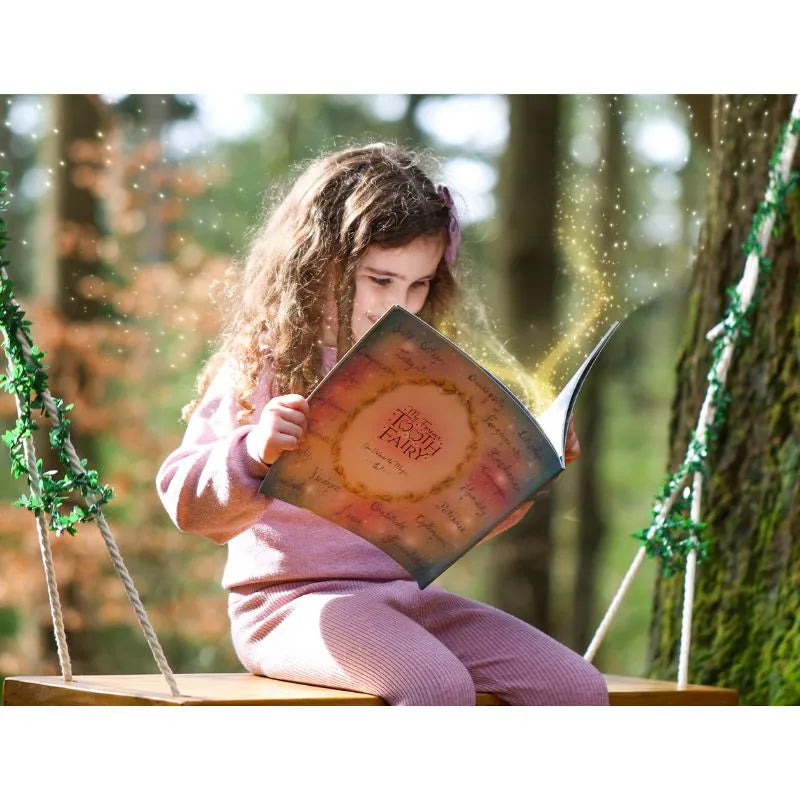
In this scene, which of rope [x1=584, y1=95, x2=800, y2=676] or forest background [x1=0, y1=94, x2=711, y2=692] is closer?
rope [x1=584, y1=95, x2=800, y2=676]

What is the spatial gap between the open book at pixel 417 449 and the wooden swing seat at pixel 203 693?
0.67 feet

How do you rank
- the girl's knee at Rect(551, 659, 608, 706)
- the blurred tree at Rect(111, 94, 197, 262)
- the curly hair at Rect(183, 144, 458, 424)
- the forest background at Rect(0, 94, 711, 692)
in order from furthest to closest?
the blurred tree at Rect(111, 94, 197, 262), the forest background at Rect(0, 94, 711, 692), the curly hair at Rect(183, 144, 458, 424), the girl's knee at Rect(551, 659, 608, 706)

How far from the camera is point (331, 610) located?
128 cm

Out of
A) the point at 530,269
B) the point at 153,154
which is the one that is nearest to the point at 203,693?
the point at 530,269

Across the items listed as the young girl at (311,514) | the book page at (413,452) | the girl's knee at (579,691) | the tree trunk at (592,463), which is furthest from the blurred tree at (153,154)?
the girl's knee at (579,691)

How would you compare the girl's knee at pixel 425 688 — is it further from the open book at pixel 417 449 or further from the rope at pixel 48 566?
the rope at pixel 48 566

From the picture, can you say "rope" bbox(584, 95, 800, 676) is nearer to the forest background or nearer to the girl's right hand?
the girl's right hand

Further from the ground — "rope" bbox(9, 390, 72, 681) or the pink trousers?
"rope" bbox(9, 390, 72, 681)

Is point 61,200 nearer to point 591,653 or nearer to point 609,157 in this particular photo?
point 609,157

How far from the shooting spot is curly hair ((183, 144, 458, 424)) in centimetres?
142

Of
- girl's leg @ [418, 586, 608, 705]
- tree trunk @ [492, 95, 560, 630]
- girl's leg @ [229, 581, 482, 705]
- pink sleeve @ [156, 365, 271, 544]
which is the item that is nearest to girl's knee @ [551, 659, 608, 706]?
girl's leg @ [418, 586, 608, 705]

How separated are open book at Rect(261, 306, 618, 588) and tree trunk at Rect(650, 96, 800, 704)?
0.65 metres

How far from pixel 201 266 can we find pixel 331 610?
8.81 ft

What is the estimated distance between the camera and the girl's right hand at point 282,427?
3.87ft
